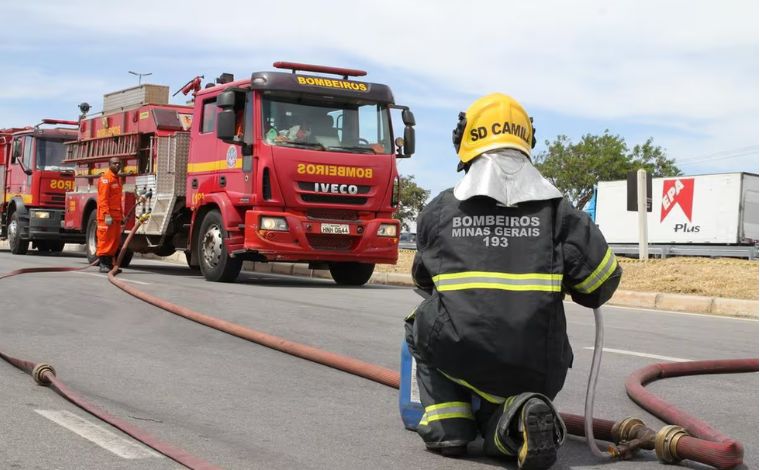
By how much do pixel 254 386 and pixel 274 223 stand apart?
7.44m

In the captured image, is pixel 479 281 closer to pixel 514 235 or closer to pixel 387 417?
pixel 514 235

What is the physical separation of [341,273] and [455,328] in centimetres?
1158

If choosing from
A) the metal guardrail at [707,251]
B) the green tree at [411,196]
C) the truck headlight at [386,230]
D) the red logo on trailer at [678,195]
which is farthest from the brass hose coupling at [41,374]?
the green tree at [411,196]

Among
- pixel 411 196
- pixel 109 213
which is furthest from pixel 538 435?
pixel 411 196

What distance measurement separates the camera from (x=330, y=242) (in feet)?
44.8

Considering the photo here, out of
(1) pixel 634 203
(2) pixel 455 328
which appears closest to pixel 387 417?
(2) pixel 455 328

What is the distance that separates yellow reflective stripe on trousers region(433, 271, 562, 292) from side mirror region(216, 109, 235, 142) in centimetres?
953

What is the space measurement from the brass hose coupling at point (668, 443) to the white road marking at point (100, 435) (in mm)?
2085

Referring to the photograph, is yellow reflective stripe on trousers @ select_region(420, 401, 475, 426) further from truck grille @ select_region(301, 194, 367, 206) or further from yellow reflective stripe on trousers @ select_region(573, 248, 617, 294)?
truck grille @ select_region(301, 194, 367, 206)

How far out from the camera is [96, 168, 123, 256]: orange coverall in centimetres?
1565

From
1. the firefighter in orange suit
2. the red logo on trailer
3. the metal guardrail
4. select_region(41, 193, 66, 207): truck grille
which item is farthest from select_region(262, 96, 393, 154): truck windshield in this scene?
the red logo on trailer

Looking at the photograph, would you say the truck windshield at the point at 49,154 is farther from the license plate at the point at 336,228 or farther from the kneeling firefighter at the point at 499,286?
the kneeling firefighter at the point at 499,286

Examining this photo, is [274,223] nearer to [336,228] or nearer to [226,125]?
[336,228]

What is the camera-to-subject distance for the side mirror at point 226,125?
43.1ft
